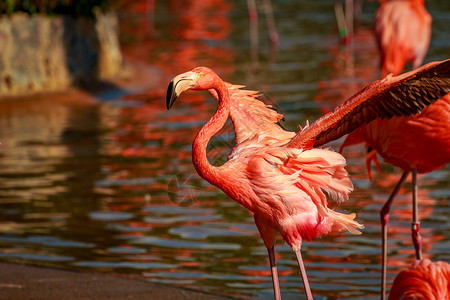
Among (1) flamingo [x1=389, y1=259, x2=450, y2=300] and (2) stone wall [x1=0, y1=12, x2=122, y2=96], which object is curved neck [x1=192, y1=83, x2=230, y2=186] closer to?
(1) flamingo [x1=389, y1=259, x2=450, y2=300]

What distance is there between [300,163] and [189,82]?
0.67 metres

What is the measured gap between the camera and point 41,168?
7.55 metres

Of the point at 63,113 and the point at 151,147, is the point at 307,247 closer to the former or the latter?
the point at 151,147

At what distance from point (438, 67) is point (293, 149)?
27.1 inches

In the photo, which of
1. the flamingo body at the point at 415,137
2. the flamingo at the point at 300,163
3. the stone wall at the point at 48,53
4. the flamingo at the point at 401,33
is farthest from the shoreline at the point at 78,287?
the stone wall at the point at 48,53

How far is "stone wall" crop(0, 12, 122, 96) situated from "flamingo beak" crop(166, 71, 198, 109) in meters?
7.11

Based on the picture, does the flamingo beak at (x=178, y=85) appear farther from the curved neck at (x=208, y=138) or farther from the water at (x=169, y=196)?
the water at (x=169, y=196)

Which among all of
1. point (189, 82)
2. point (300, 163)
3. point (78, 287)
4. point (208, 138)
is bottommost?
point (78, 287)

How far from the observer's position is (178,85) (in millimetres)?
3551

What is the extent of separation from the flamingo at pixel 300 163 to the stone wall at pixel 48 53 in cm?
681

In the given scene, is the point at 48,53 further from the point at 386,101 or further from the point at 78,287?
the point at 386,101

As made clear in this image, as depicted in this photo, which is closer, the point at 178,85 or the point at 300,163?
the point at 178,85

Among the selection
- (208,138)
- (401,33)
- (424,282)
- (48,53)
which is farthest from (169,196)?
(48,53)

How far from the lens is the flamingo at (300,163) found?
3.78m
